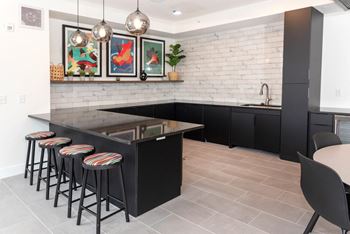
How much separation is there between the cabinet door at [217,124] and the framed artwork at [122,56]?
183cm

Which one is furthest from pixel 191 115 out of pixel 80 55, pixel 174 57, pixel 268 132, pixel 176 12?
pixel 80 55

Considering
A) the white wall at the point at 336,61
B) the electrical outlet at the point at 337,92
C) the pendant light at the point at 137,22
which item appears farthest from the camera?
the electrical outlet at the point at 337,92

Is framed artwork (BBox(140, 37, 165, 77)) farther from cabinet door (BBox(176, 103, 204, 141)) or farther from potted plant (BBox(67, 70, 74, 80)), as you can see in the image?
potted plant (BBox(67, 70, 74, 80))

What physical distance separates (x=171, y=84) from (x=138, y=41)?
1.47 m

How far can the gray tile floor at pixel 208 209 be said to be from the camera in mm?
2484

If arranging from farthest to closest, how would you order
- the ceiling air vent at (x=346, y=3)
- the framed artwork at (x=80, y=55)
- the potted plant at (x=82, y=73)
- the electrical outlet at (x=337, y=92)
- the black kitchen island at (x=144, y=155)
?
the potted plant at (x=82, y=73)
the framed artwork at (x=80, y=55)
the electrical outlet at (x=337, y=92)
the ceiling air vent at (x=346, y=3)
the black kitchen island at (x=144, y=155)

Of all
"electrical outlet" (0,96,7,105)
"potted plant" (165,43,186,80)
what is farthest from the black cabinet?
"electrical outlet" (0,96,7,105)

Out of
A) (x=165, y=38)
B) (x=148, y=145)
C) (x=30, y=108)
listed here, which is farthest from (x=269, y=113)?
(x=30, y=108)

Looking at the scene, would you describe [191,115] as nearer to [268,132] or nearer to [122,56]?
[268,132]

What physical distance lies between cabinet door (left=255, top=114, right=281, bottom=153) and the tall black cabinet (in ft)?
0.53

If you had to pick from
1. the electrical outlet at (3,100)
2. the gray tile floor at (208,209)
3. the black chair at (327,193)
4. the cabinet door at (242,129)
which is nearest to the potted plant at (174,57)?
the cabinet door at (242,129)

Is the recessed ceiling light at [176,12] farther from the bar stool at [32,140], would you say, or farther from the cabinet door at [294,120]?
the bar stool at [32,140]

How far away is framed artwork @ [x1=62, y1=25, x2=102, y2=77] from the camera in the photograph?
4.79 m

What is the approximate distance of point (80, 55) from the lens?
500cm
